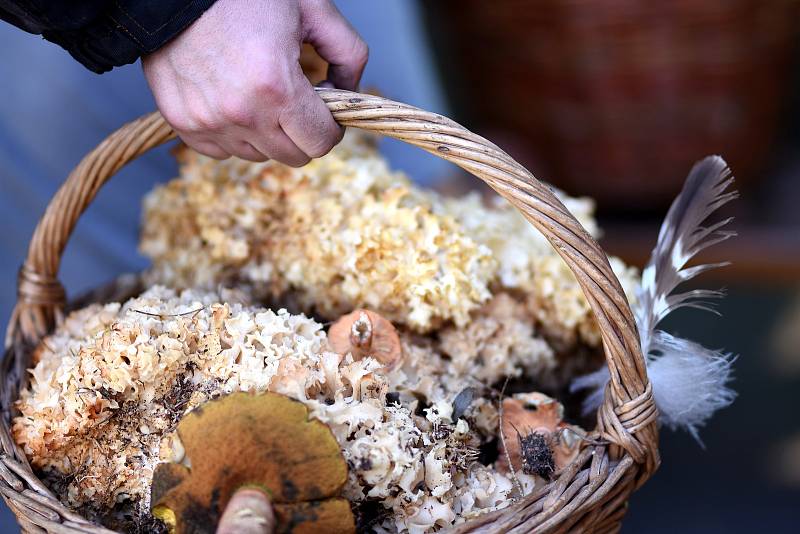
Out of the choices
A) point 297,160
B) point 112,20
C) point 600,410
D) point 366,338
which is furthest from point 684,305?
point 112,20

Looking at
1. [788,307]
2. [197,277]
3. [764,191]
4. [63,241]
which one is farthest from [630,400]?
[764,191]

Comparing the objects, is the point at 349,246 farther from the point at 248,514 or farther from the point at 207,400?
the point at 248,514

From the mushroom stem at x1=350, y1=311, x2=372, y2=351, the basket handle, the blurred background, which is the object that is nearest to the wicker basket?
the basket handle

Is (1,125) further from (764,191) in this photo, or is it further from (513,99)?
(764,191)

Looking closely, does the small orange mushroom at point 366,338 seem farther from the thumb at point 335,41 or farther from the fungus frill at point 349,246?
the thumb at point 335,41

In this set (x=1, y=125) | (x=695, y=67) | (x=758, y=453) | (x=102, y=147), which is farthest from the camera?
(x=758, y=453)

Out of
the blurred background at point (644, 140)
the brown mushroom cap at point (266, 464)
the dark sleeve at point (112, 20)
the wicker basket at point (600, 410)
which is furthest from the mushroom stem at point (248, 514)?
the blurred background at point (644, 140)
